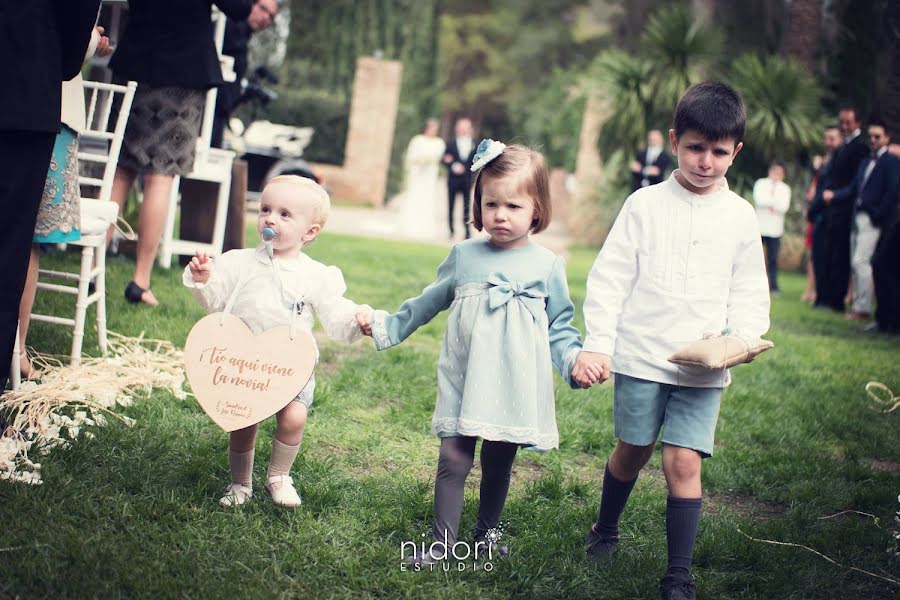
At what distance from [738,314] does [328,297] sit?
1.24 meters

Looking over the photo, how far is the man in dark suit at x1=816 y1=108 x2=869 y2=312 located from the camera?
11312mm

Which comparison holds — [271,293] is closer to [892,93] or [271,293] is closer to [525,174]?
[525,174]

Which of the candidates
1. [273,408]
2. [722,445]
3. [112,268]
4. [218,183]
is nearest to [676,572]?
[273,408]

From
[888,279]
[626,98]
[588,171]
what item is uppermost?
[626,98]

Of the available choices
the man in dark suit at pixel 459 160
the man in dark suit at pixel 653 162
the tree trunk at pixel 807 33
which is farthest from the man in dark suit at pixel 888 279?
the tree trunk at pixel 807 33

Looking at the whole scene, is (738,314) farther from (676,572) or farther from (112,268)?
(112,268)

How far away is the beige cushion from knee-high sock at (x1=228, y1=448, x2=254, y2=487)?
133cm

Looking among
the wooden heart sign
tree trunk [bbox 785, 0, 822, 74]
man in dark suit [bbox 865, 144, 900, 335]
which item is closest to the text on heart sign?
the wooden heart sign

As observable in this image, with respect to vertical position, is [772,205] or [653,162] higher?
[653,162]

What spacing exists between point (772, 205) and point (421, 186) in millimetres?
6262

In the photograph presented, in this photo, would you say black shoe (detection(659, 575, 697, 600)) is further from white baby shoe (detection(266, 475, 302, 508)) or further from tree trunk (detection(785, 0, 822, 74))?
tree trunk (detection(785, 0, 822, 74))

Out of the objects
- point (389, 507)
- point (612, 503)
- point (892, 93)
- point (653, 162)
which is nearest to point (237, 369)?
point (389, 507)

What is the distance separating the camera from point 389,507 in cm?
343

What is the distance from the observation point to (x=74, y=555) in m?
2.70
